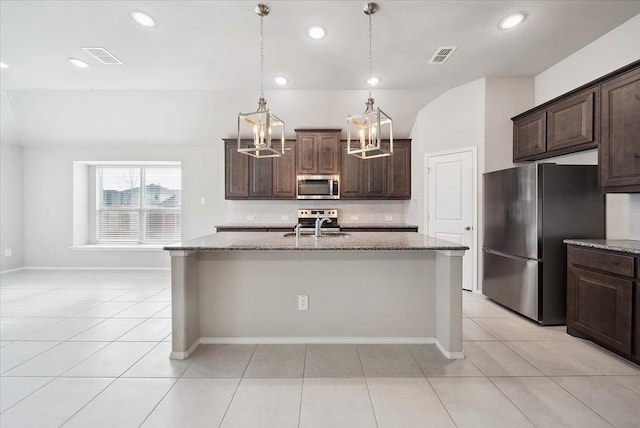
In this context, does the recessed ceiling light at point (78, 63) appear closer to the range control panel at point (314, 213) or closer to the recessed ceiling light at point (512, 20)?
the range control panel at point (314, 213)

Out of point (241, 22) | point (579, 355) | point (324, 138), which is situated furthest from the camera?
point (324, 138)

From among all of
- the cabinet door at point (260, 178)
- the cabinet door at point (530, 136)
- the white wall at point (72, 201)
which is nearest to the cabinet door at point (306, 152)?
the cabinet door at point (260, 178)

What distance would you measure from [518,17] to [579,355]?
305 centimetres

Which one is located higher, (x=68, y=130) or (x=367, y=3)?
(x=367, y=3)

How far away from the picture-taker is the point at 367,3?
255 centimetres

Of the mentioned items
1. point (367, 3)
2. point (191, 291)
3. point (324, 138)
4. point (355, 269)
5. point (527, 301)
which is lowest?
point (527, 301)

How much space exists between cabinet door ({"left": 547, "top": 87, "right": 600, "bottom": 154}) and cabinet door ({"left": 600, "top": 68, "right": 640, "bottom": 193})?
0.19m

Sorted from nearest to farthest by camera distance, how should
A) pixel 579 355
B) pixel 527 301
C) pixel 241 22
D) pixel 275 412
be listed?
pixel 275 412
pixel 579 355
pixel 241 22
pixel 527 301

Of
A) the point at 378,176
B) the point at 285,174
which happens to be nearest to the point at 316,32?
the point at 285,174

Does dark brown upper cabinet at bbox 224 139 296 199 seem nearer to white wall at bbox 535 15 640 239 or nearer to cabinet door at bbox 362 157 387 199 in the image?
cabinet door at bbox 362 157 387 199

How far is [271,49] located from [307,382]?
3.32 m

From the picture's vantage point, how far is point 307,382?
2043 mm

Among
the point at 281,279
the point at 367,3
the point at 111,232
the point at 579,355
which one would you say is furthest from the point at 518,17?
the point at 111,232

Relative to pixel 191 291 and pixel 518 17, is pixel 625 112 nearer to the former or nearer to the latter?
pixel 518 17
